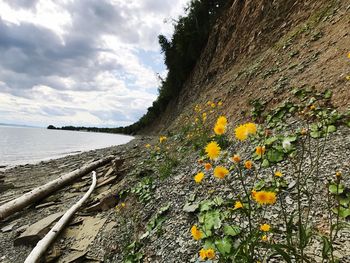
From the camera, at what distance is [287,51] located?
11.3m

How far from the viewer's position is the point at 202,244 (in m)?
3.70

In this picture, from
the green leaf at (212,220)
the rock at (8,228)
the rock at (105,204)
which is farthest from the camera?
the rock at (8,228)

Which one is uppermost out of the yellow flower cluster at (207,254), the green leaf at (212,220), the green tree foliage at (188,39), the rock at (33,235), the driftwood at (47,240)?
the green tree foliage at (188,39)

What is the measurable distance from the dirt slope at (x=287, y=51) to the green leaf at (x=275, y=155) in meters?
2.02

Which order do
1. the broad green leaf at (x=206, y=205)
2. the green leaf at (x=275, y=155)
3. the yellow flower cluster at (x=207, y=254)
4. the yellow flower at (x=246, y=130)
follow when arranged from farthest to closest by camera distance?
the green leaf at (x=275, y=155)
the broad green leaf at (x=206, y=205)
the yellow flower cluster at (x=207, y=254)
the yellow flower at (x=246, y=130)

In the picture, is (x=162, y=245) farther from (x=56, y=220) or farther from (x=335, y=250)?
(x=56, y=220)

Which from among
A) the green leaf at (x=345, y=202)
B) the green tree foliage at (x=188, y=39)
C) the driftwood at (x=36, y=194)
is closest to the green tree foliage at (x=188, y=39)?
the green tree foliage at (x=188, y=39)

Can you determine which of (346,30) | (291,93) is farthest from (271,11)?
(291,93)

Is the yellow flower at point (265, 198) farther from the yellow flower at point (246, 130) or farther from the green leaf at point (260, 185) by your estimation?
the green leaf at point (260, 185)

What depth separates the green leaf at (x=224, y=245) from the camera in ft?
10.4

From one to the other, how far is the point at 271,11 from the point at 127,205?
617 inches

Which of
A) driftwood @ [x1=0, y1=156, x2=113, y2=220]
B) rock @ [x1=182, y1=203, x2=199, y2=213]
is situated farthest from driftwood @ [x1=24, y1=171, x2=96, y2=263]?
rock @ [x1=182, y1=203, x2=199, y2=213]

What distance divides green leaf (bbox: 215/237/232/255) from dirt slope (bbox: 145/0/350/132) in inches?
169

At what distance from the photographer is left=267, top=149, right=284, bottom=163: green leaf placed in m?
4.98
